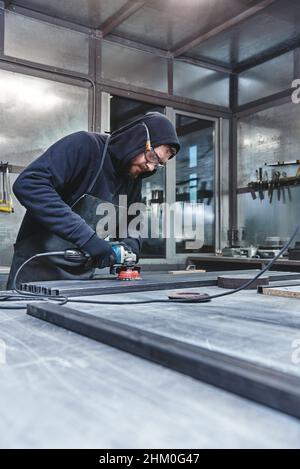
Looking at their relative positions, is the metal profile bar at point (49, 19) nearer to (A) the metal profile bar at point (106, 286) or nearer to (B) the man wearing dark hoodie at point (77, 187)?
(B) the man wearing dark hoodie at point (77, 187)

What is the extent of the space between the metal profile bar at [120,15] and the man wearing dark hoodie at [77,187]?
1662 mm

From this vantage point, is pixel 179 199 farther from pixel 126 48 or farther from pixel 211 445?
pixel 211 445

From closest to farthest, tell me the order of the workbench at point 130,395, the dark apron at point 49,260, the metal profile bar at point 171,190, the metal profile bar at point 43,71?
1. the workbench at point 130,395
2. the dark apron at point 49,260
3. the metal profile bar at point 43,71
4. the metal profile bar at point 171,190

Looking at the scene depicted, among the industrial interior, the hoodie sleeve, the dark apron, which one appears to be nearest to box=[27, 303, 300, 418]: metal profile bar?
the industrial interior

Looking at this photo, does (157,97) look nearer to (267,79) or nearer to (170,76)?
(170,76)

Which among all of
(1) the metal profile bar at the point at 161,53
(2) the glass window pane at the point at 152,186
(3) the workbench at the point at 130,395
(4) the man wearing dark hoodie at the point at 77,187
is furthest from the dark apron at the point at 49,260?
(1) the metal profile bar at the point at 161,53

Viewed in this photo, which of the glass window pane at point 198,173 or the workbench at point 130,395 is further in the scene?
the glass window pane at point 198,173

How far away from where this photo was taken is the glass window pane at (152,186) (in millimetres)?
3967

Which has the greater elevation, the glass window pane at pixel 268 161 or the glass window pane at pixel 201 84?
the glass window pane at pixel 201 84

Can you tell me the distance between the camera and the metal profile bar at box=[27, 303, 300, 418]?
43cm

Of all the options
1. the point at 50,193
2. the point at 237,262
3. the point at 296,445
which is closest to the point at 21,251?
the point at 50,193

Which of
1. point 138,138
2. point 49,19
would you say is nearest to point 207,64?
point 49,19

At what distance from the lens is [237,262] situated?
3.43 m
